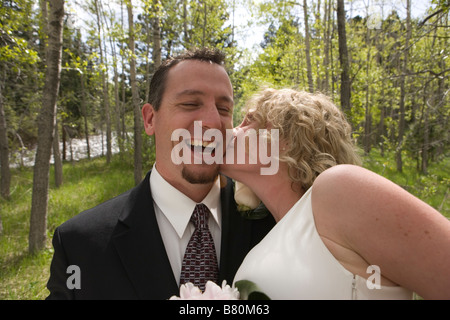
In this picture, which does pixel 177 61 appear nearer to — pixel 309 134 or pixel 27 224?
pixel 309 134

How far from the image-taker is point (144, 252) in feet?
5.35

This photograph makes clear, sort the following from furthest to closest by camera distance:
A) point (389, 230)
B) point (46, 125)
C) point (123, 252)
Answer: point (46, 125) < point (123, 252) < point (389, 230)

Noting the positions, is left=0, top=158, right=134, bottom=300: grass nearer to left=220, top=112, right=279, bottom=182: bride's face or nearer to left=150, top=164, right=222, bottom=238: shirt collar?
left=150, top=164, right=222, bottom=238: shirt collar

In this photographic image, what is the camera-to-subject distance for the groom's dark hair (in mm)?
2037

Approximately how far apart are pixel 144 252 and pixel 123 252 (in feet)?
0.34

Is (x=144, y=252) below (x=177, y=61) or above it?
below

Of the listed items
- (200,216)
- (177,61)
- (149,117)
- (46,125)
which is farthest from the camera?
(46,125)

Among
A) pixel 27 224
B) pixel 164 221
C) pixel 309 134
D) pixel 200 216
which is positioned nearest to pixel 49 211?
pixel 27 224

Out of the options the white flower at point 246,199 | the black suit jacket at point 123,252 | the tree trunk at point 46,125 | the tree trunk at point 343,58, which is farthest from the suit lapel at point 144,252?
the tree trunk at point 343,58

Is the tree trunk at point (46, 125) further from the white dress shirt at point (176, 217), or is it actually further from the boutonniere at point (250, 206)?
the boutonniere at point (250, 206)

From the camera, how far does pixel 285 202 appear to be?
5.82 ft

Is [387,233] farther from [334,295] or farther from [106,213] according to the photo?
[106,213]

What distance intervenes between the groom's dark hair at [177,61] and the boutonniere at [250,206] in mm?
808
